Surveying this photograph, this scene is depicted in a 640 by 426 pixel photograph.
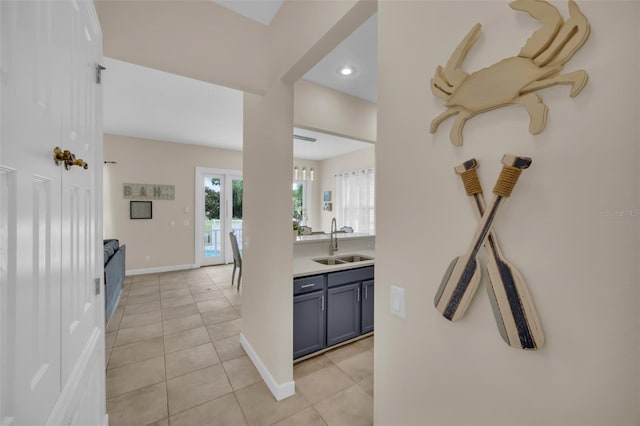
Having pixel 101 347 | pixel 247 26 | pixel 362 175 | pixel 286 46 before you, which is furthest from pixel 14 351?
pixel 362 175

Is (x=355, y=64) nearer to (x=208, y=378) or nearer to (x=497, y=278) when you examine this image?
(x=497, y=278)

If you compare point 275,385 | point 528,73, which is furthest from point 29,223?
point 275,385

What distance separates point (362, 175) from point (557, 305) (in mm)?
5917

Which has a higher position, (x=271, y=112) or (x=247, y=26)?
(x=247, y=26)

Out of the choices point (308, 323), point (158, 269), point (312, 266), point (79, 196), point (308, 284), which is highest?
point (79, 196)

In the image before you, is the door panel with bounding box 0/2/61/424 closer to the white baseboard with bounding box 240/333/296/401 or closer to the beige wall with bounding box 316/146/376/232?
the white baseboard with bounding box 240/333/296/401

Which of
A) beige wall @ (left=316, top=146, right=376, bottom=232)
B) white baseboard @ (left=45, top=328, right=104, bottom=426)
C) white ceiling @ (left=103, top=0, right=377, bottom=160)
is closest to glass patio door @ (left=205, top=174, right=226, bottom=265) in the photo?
white ceiling @ (left=103, top=0, right=377, bottom=160)

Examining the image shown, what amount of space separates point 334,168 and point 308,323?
540 cm

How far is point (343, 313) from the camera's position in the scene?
2.67 metres

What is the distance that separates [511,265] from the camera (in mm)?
684

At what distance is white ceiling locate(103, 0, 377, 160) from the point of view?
7.25 ft

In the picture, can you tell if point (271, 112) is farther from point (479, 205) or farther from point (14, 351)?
point (14, 351)

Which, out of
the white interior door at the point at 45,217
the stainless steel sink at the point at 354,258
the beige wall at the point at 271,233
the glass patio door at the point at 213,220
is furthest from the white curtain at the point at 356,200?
the white interior door at the point at 45,217

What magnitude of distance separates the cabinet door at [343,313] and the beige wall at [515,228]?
4.88ft
